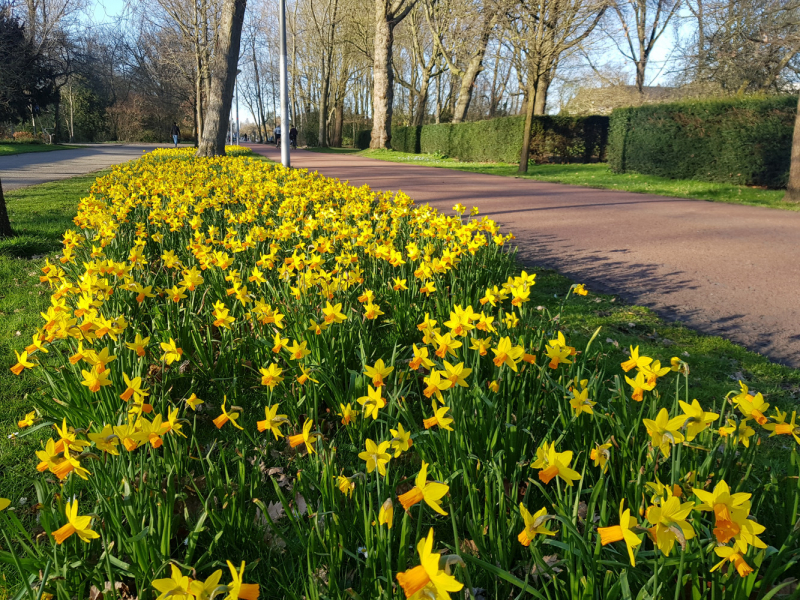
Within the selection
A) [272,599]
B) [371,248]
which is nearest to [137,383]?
[272,599]

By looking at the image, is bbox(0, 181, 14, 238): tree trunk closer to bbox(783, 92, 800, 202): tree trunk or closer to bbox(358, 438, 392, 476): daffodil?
bbox(358, 438, 392, 476): daffodil

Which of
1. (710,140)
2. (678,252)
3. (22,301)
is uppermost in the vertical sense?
(710,140)

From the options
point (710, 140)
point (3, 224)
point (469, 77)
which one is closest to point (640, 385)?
point (3, 224)

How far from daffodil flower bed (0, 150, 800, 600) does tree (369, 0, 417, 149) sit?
2599cm

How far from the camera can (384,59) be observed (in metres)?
26.6

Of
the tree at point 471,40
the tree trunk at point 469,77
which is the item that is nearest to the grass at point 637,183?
the tree at point 471,40

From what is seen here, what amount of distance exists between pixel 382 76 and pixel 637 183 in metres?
16.7

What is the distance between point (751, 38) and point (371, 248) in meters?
17.8

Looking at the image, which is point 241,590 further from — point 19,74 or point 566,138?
point 19,74

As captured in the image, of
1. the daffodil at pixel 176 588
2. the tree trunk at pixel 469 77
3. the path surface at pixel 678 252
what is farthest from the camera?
the tree trunk at pixel 469 77

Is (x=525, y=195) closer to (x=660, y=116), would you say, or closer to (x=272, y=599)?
(x=660, y=116)

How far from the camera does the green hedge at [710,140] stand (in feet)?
41.9

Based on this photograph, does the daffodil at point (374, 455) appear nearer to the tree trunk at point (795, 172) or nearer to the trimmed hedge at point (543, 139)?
the tree trunk at point (795, 172)

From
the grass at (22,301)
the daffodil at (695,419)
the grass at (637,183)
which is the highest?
the grass at (637,183)
